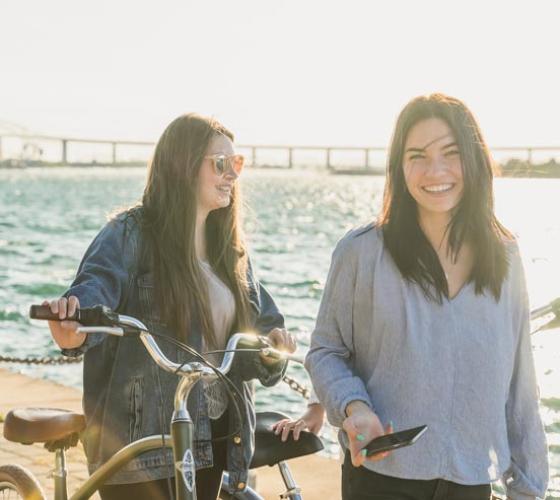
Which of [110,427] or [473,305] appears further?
[110,427]

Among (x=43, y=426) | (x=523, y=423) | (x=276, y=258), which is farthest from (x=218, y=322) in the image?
(x=276, y=258)

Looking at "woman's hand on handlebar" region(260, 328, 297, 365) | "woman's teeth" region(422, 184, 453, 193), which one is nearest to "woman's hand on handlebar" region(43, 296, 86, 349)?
"woman's hand on handlebar" region(260, 328, 297, 365)

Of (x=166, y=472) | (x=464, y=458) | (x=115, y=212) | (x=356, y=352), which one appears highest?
(x=115, y=212)

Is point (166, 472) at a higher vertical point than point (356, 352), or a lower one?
lower

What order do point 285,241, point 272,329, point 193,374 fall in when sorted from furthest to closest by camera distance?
point 285,241
point 272,329
point 193,374

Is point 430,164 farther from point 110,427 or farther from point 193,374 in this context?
point 110,427

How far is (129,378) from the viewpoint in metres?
3.37

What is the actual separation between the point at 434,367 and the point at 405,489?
0.29 m

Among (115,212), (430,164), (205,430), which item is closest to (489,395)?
(430,164)

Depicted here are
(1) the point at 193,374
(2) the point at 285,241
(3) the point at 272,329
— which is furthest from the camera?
(2) the point at 285,241

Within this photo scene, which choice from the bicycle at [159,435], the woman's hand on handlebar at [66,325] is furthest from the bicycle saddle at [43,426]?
the woman's hand on handlebar at [66,325]

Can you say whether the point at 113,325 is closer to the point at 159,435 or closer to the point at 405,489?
the point at 159,435

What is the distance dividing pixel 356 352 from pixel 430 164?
48cm

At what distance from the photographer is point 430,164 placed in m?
2.68
